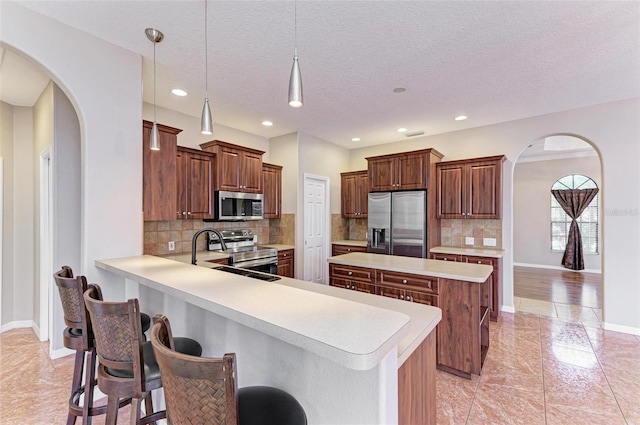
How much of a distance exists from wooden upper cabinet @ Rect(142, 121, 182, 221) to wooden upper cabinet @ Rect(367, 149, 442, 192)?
3165mm

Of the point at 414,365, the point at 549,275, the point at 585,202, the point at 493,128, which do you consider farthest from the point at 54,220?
the point at 585,202

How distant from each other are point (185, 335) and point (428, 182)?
3.86 m

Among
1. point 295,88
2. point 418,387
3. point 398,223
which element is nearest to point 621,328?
point 398,223

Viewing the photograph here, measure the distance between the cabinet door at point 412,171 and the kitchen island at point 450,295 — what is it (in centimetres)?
192

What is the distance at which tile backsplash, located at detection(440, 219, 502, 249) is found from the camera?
4430 millimetres

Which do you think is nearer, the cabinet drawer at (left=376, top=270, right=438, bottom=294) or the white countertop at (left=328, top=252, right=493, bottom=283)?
the white countertop at (left=328, top=252, right=493, bottom=283)

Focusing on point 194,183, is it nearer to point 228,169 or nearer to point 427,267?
point 228,169

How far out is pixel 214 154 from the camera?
4066 mm

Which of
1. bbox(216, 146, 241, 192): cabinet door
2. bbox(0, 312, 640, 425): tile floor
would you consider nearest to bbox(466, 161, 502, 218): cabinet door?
bbox(0, 312, 640, 425): tile floor

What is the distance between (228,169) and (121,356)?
3.21m

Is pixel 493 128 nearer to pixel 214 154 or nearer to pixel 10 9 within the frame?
pixel 214 154

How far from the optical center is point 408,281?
2.70m

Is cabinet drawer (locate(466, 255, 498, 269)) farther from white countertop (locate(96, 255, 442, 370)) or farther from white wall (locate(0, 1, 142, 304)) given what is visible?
white wall (locate(0, 1, 142, 304))

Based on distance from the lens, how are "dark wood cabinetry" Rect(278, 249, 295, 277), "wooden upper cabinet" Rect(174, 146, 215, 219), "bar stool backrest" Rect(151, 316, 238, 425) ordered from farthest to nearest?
"dark wood cabinetry" Rect(278, 249, 295, 277), "wooden upper cabinet" Rect(174, 146, 215, 219), "bar stool backrest" Rect(151, 316, 238, 425)
